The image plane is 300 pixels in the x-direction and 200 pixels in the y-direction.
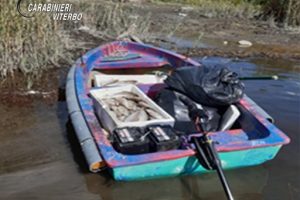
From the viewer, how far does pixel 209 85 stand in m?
4.95

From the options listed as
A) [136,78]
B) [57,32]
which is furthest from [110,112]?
[57,32]

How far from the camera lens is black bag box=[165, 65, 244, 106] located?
16.0ft

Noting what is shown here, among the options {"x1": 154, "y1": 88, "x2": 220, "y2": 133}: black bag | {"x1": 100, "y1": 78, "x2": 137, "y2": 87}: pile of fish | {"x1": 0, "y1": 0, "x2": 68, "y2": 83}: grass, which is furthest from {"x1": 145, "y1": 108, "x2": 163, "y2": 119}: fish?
{"x1": 0, "y1": 0, "x2": 68, "y2": 83}: grass

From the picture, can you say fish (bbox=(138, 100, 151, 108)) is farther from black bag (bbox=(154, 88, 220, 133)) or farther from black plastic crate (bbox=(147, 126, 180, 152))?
black plastic crate (bbox=(147, 126, 180, 152))

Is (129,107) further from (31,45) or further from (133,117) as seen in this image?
(31,45)

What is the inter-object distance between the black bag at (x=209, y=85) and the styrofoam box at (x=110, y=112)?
454 mm

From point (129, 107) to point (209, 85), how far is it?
0.92 meters

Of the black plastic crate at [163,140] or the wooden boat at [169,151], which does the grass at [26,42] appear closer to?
the wooden boat at [169,151]

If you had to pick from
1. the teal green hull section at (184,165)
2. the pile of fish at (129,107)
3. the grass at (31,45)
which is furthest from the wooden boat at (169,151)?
the grass at (31,45)

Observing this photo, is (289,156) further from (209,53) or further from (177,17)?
(177,17)

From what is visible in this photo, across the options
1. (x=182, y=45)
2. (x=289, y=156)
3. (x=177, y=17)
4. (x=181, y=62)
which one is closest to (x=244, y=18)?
(x=177, y=17)

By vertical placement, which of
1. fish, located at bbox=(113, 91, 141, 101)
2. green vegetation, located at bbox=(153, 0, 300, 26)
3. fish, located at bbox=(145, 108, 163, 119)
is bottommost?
green vegetation, located at bbox=(153, 0, 300, 26)

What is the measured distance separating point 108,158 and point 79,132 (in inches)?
28.5

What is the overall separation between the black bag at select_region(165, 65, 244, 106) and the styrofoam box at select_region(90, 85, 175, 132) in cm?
45
